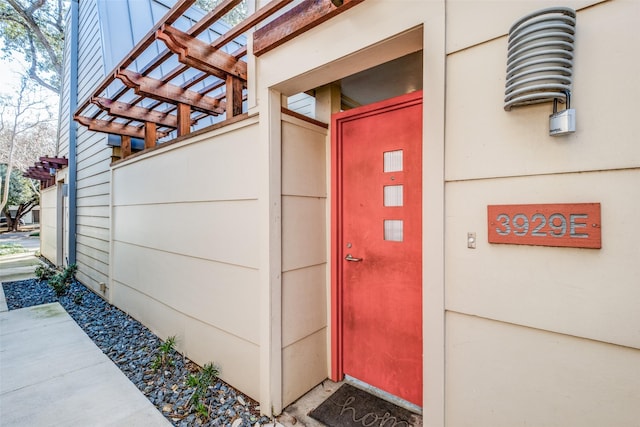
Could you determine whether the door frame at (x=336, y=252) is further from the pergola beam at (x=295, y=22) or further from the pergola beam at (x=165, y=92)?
the pergola beam at (x=165, y=92)

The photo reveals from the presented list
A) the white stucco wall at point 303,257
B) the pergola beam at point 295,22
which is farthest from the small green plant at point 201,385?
the pergola beam at point 295,22

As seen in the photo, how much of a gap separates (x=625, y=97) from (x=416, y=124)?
41.6 inches

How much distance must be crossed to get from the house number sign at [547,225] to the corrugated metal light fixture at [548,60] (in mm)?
286

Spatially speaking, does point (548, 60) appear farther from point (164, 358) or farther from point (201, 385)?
point (164, 358)

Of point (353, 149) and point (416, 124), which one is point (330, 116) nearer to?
point (353, 149)

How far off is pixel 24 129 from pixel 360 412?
18.1 meters

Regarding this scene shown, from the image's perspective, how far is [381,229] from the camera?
6.87ft

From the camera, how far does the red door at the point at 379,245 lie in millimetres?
1950

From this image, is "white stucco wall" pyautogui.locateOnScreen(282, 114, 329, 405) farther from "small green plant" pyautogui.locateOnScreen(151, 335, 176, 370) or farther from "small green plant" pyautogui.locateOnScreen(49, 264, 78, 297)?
"small green plant" pyautogui.locateOnScreen(49, 264, 78, 297)

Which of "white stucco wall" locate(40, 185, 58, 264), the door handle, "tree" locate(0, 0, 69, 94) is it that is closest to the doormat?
the door handle

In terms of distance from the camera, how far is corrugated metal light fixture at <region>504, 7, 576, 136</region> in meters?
0.99

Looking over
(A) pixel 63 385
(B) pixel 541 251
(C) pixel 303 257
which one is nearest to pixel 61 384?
(A) pixel 63 385

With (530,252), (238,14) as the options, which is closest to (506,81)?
(530,252)

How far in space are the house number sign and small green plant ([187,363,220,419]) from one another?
7.08 ft
